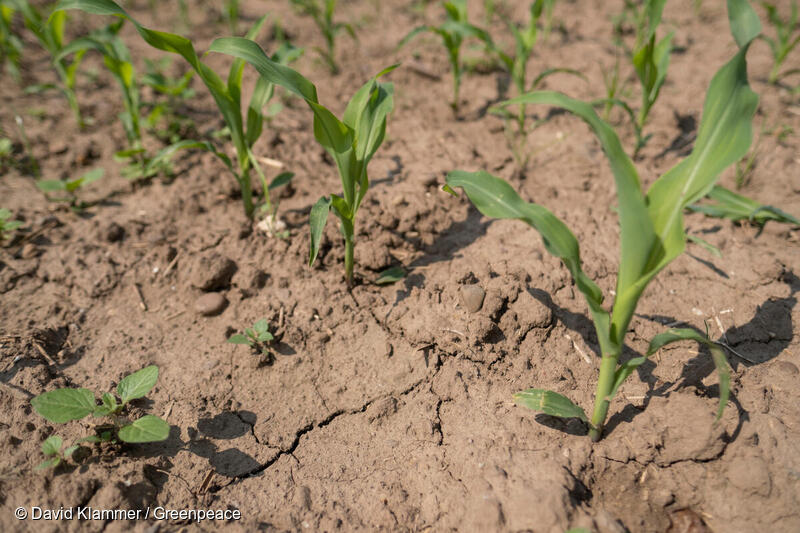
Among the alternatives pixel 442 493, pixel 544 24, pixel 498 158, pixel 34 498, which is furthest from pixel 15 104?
pixel 544 24

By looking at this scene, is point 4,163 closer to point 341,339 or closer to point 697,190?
point 341,339

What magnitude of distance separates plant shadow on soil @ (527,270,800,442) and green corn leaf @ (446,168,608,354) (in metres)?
0.42

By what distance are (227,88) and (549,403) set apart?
1.84m

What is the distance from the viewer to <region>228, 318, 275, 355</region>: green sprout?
6.44ft

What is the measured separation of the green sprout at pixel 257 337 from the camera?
1.96 m

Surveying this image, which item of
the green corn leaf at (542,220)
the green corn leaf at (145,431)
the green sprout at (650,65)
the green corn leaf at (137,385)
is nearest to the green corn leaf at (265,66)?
the green corn leaf at (542,220)

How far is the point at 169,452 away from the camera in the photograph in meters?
1.74

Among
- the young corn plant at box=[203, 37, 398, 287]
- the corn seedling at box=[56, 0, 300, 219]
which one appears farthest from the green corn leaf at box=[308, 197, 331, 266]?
the corn seedling at box=[56, 0, 300, 219]

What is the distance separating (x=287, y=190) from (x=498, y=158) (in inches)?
48.6

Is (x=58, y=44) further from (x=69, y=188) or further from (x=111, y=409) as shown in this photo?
(x=111, y=409)

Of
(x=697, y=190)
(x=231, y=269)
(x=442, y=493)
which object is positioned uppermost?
(x=697, y=190)

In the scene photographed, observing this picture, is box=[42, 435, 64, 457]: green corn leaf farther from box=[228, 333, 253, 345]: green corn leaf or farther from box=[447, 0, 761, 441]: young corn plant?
box=[447, 0, 761, 441]: young corn plant

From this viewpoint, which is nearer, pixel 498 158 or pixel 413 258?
pixel 413 258

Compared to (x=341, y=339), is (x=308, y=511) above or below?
below
